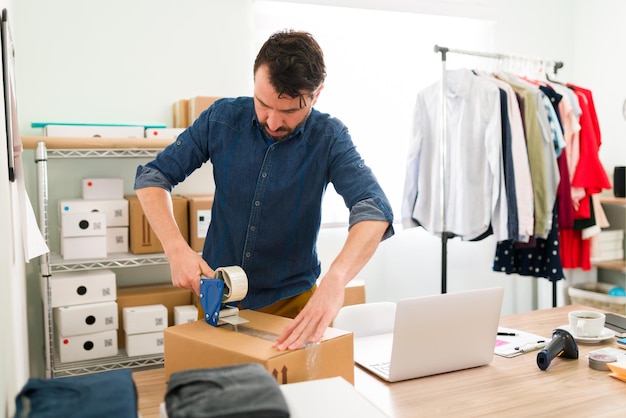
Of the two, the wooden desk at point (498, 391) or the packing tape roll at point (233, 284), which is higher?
the packing tape roll at point (233, 284)

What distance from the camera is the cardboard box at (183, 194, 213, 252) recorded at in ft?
9.47

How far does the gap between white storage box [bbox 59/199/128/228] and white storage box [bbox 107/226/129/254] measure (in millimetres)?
25

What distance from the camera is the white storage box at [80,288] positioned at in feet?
8.89

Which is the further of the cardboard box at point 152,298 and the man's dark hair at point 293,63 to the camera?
the cardboard box at point 152,298

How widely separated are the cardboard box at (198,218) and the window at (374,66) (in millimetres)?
935

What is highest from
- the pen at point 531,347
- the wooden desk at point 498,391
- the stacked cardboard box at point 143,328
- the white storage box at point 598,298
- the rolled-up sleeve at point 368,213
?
the rolled-up sleeve at point 368,213

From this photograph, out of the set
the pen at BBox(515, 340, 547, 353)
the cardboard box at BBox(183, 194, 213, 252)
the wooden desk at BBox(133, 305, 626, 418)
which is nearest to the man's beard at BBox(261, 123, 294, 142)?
the wooden desk at BBox(133, 305, 626, 418)

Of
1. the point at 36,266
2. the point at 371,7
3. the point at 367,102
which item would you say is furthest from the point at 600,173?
the point at 36,266

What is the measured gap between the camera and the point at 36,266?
119 inches

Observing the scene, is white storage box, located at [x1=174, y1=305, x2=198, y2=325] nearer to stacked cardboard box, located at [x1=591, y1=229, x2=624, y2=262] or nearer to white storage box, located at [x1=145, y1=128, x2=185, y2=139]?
white storage box, located at [x1=145, y1=128, x2=185, y2=139]

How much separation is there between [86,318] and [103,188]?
61 cm

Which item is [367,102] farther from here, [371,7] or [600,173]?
[600,173]

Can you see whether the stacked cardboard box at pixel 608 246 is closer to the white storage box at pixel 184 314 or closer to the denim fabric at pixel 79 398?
the white storage box at pixel 184 314

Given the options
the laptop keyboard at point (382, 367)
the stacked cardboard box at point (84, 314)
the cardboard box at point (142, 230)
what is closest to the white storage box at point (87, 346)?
the stacked cardboard box at point (84, 314)
